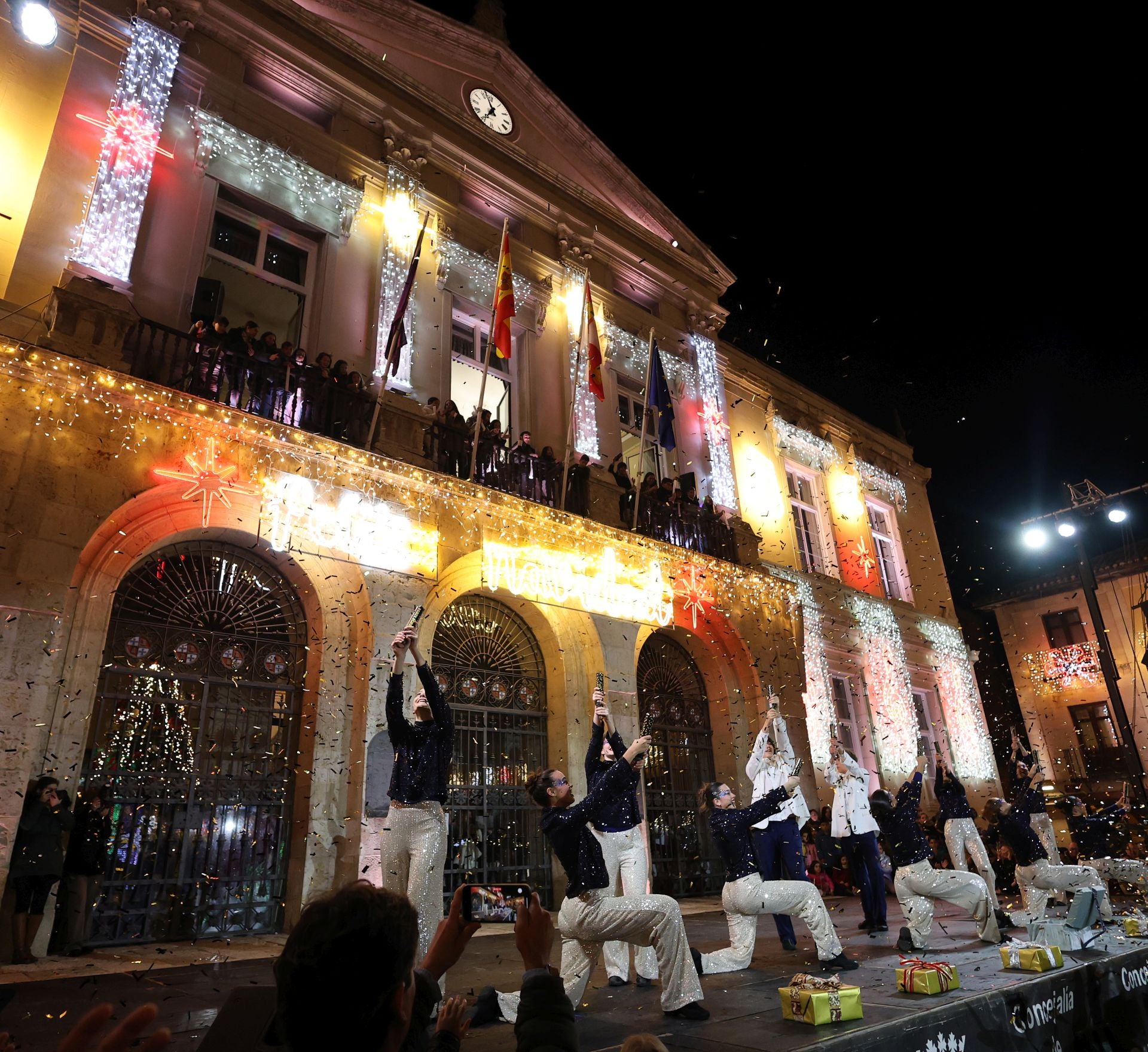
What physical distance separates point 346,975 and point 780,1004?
3958 mm

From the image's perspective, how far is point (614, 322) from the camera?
14.6 m

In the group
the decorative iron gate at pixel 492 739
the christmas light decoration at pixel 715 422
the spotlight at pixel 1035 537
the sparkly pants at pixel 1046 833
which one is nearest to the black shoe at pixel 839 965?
the sparkly pants at pixel 1046 833

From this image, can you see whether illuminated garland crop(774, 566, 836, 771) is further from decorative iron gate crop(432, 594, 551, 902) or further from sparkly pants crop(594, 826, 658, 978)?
sparkly pants crop(594, 826, 658, 978)

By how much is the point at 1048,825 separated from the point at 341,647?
28.7 ft

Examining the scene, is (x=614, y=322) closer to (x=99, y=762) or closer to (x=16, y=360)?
(x=16, y=360)

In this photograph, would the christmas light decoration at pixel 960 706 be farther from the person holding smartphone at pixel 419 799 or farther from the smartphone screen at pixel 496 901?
the smartphone screen at pixel 496 901

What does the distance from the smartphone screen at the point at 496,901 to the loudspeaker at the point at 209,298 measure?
9.75 m

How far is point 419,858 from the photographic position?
4.85m

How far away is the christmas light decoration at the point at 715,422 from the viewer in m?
14.3

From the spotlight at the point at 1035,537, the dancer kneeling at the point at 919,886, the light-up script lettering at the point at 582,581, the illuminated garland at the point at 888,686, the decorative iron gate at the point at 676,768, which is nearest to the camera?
the dancer kneeling at the point at 919,886

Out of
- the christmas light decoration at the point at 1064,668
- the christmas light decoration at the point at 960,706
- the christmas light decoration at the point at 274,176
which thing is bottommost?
the christmas light decoration at the point at 960,706

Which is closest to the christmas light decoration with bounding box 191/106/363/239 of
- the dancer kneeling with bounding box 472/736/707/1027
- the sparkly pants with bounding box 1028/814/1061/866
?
the dancer kneeling with bounding box 472/736/707/1027

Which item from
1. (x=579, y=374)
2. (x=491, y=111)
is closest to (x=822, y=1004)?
(x=579, y=374)

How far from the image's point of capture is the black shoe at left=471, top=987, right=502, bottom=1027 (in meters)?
4.38
